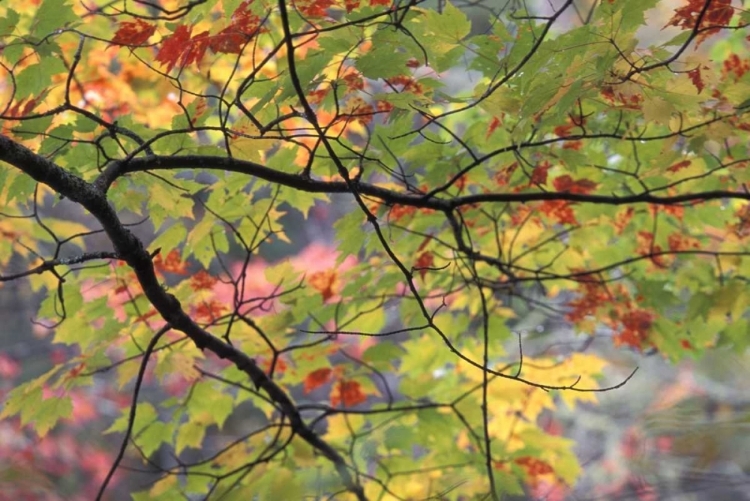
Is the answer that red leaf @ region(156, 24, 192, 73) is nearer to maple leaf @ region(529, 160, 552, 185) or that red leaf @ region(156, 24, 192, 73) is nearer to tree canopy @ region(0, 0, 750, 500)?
tree canopy @ region(0, 0, 750, 500)

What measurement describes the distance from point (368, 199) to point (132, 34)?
47 centimetres

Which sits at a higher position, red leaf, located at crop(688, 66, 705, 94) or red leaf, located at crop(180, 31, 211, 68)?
red leaf, located at crop(180, 31, 211, 68)

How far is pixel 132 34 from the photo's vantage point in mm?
1060

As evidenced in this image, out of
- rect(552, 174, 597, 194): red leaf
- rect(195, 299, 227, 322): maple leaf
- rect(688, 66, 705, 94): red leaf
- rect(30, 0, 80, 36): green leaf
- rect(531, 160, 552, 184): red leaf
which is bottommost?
rect(688, 66, 705, 94): red leaf

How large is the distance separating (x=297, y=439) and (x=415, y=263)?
546 millimetres

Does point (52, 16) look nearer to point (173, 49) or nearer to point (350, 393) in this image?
point (173, 49)

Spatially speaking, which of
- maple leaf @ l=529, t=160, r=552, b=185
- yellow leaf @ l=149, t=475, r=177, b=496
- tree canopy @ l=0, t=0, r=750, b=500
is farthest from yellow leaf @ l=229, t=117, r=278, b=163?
yellow leaf @ l=149, t=475, r=177, b=496

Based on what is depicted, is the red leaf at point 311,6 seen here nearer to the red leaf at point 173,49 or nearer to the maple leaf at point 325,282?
the red leaf at point 173,49

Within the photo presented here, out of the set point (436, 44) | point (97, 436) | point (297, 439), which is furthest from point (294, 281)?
point (97, 436)

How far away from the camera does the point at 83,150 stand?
44.8 inches

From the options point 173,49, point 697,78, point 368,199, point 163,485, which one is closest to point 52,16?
point 173,49

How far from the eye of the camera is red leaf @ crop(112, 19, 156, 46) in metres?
1.04

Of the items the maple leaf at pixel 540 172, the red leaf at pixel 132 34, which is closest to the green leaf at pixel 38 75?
the red leaf at pixel 132 34

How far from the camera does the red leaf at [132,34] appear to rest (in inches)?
41.1
